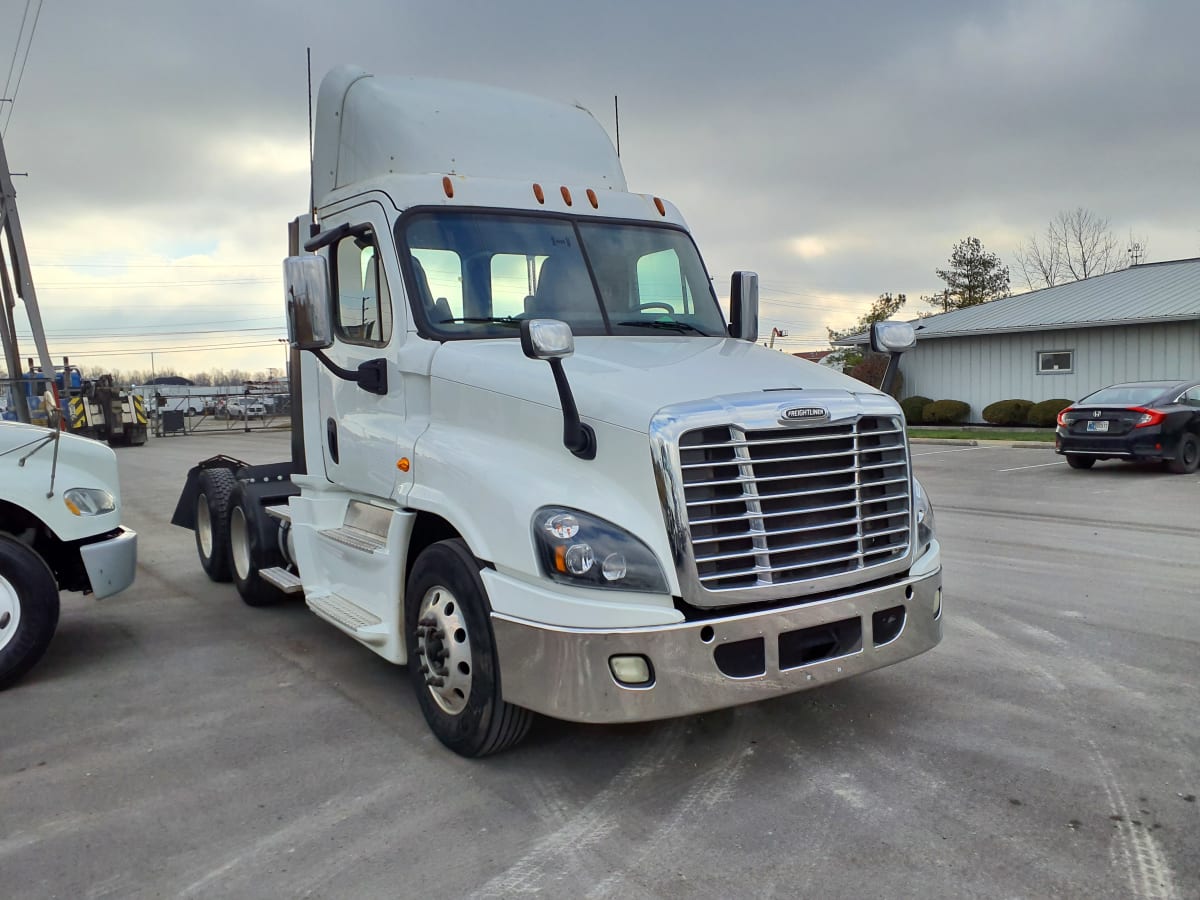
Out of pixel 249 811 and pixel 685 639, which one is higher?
pixel 685 639

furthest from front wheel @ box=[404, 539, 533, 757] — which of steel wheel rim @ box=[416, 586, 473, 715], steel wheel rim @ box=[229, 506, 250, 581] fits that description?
steel wheel rim @ box=[229, 506, 250, 581]

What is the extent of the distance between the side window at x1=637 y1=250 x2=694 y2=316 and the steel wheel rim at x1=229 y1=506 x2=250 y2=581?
3714mm

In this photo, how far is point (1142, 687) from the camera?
16.0 ft

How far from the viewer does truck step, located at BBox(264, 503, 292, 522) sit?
259 inches

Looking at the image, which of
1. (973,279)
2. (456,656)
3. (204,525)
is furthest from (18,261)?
(973,279)

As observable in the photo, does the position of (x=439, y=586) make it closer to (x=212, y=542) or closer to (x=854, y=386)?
(x=854, y=386)

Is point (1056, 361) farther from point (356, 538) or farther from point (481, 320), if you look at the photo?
point (356, 538)

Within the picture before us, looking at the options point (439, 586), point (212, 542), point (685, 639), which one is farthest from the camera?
point (212, 542)

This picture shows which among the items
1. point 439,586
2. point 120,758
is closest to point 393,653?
point 439,586

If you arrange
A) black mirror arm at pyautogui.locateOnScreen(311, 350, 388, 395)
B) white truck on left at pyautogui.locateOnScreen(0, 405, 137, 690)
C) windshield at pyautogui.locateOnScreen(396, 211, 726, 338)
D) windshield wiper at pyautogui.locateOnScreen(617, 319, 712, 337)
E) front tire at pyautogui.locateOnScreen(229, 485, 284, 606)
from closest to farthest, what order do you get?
windshield at pyautogui.locateOnScreen(396, 211, 726, 338) < black mirror arm at pyautogui.locateOnScreen(311, 350, 388, 395) < windshield wiper at pyautogui.locateOnScreen(617, 319, 712, 337) < white truck on left at pyautogui.locateOnScreen(0, 405, 137, 690) < front tire at pyautogui.locateOnScreen(229, 485, 284, 606)

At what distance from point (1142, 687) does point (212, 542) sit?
6.87m

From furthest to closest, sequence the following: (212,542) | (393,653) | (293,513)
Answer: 1. (212,542)
2. (293,513)
3. (393,653)

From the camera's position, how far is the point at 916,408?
89.6 feet

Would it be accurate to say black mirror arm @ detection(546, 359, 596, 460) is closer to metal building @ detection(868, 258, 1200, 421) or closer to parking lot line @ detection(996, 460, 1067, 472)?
parking lot line @ detection(996, 460, 1067, 472)
